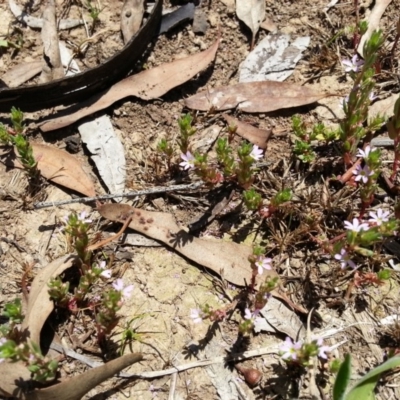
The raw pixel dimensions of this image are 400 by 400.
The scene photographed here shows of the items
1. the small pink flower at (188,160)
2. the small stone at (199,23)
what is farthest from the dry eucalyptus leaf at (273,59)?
the small pink flower at (188,160)

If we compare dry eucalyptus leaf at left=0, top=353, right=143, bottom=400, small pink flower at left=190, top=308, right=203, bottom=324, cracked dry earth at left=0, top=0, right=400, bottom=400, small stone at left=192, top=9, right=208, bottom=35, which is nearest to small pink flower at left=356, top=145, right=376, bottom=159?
cracked dry earth at left=0, top=0, right=400, bottom=400

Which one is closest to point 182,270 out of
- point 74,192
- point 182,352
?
point 182,352

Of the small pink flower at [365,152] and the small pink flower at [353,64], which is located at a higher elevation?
the small pink flower at [353,64]

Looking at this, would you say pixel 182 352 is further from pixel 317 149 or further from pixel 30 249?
pixel 317 149

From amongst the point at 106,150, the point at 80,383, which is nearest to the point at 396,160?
the point at 106,150

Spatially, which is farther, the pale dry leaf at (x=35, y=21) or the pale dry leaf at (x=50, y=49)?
the pale dry leaf at (x=35, y=21)

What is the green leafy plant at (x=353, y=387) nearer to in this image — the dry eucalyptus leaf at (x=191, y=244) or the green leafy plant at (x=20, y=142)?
the dry eucalyptus leaf at (x=191, y=244)

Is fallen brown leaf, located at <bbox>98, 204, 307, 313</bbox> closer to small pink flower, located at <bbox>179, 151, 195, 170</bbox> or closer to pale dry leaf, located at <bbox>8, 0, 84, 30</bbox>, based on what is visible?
small pink flower, located at <bbox>179, 151, 195, 170</bbox>
